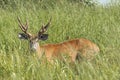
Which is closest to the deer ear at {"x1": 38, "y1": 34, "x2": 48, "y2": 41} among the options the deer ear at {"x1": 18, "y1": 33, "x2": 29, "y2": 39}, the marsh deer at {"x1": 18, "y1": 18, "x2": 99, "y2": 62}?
the marsh deer at {"x1": 18, "y1": 18, "x2": 99, "y2": 62}

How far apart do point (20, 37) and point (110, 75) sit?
4.49 meters

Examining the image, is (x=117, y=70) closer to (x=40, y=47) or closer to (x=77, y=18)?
(x=40, y=47)

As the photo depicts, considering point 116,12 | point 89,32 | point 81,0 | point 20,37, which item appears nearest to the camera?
point 20,37

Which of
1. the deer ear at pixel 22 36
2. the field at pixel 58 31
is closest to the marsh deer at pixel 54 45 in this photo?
the deer ear at pixel 22 36

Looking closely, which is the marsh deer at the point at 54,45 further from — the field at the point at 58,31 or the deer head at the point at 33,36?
the field at the point at 58,31

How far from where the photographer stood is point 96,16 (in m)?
10.6

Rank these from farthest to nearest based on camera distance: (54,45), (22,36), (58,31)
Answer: (58,31), (54,45), (22,36)

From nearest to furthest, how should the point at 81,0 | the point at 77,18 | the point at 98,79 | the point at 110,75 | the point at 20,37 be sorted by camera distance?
the point at 98,79, the point at 110,75, the point at 20,37, the point at 77,18, the point at 81,0

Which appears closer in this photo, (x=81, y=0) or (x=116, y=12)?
(x=116, y=12)

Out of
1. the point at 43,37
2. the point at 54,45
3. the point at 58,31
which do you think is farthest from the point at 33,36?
the point at 58,31

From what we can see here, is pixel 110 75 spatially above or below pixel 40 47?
above

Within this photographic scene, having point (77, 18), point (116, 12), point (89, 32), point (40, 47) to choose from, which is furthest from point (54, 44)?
point (116, 12)

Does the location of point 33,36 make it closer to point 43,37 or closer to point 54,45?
point 43,37

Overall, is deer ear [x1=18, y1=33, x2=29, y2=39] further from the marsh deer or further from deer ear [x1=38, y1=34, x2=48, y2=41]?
deer ear [x1=38, y1=34, x2=48, y2=41]
